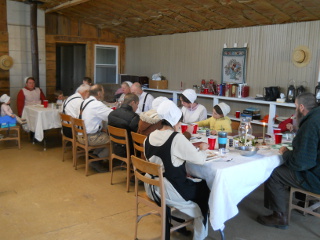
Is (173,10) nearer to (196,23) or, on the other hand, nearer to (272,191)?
(196,23)

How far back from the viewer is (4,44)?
7445 mm

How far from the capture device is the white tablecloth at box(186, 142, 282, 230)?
256 centimetres

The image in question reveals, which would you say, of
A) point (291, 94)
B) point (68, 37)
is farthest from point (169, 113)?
point (68, 37)

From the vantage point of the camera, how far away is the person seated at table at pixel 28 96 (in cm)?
686

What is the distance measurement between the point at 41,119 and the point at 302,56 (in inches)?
167

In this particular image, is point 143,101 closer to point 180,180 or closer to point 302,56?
point 302,56

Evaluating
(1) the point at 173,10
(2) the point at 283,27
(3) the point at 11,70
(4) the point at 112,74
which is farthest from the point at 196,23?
(3) the point at 11,70

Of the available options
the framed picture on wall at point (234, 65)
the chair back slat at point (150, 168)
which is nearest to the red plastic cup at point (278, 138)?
the chair back slat at point (150, 168)

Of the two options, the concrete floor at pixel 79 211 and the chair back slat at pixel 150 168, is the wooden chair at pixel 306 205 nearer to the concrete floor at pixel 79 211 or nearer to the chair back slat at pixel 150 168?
the concrete floor at pixel 79 211

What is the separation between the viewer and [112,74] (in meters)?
9.27

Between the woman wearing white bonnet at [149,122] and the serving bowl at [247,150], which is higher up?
the woman wearing white bonnet at [149,122]

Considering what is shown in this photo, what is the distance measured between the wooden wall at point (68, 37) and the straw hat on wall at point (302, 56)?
201 inches

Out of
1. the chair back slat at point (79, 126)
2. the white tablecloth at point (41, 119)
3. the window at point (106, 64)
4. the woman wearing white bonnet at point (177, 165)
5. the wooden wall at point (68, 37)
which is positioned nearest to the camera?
the woman wearing white bonnet at point (177, 165)

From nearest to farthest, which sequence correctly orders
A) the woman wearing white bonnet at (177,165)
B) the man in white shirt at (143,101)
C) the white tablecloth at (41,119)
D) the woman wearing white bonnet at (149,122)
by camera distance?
the woman wearing white bonnet at (177,165) → the woman wearing white bonnet at (149,122) → the white tablecloth at (41,119) → the man in white shirt at (143,101)
